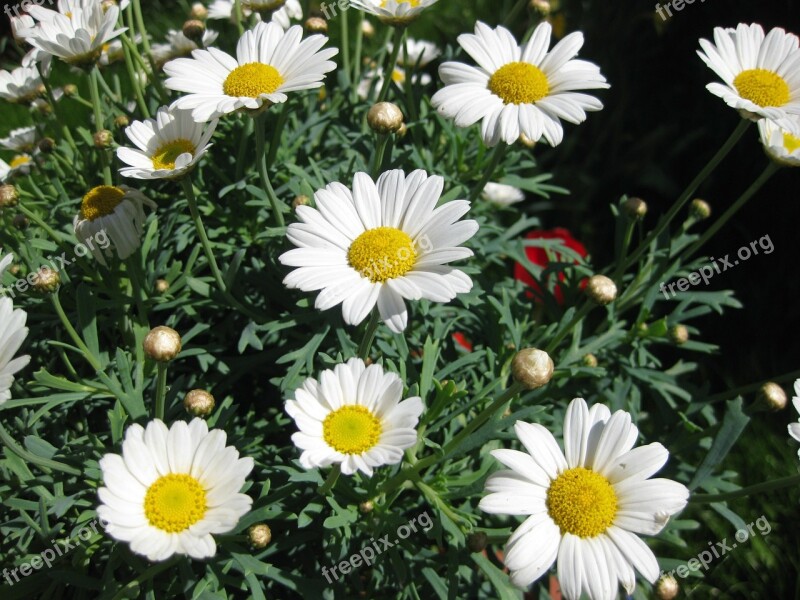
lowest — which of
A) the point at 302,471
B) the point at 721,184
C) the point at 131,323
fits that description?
the point at 131,323

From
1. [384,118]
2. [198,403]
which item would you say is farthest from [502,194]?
[198,403]

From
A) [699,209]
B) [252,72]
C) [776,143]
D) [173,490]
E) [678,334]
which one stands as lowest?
[173,490]

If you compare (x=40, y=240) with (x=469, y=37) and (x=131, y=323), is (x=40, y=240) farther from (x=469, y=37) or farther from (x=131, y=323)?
(x=469, y=37)

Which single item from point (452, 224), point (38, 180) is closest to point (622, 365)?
point (452, 224)

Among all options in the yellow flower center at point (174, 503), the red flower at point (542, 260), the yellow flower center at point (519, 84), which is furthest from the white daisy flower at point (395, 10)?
the yellow flower center at point (174, 503)

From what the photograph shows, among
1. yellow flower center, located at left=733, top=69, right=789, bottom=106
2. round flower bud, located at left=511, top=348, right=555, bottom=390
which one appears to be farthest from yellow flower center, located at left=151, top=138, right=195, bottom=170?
yellow flower center, located at left=733, top=69, right=789, bottom=106

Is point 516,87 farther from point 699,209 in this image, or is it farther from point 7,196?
point 7,196

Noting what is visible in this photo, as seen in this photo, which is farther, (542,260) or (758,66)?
(542,260)
